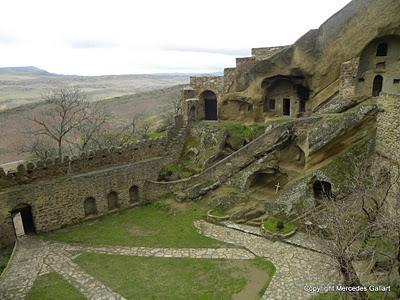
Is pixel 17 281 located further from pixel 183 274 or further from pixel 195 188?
pixel 195 188

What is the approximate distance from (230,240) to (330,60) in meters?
16.5

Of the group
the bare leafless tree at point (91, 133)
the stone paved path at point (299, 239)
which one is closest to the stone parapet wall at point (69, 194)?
the bare leafless tree at point (91, 133)

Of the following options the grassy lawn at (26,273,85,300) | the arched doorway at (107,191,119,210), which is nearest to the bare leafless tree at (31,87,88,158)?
the arched doorway at (107,191,119,210)

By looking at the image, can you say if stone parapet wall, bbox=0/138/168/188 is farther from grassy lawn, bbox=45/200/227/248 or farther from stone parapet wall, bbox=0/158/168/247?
grassy lawn, bbox=45/200/227/248

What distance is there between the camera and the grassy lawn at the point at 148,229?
1948cm

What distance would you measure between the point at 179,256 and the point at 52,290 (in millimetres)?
6363

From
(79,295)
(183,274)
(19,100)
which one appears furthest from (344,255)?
(19,100)

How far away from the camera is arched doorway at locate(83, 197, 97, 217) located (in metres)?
22.8

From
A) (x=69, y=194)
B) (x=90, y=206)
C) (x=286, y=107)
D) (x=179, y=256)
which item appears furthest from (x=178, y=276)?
(x=286, y=107)

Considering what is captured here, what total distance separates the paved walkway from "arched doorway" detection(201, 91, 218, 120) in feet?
51.1

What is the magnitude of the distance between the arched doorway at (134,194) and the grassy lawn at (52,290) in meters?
9.11

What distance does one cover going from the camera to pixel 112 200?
24.0m

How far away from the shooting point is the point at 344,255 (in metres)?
9.88

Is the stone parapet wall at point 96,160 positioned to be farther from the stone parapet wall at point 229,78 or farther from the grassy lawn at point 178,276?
the grassy lawn at point 178,276
